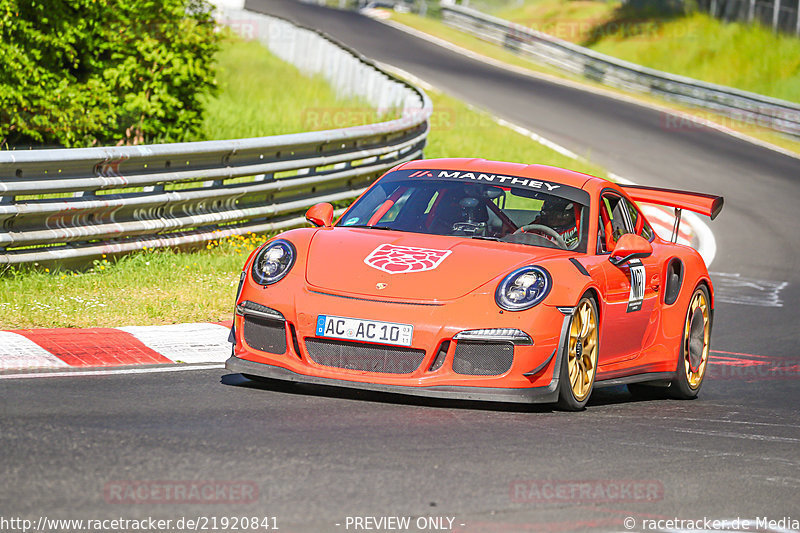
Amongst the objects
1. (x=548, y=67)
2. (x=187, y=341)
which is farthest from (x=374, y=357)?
(x=548, y=67)

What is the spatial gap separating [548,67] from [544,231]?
3159 cm

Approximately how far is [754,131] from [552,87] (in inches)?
222

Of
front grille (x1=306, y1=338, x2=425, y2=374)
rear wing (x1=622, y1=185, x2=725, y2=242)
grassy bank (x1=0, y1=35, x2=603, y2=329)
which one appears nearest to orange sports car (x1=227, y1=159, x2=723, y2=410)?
front grille (x1=306, y1=338, x2=425, y2=374)

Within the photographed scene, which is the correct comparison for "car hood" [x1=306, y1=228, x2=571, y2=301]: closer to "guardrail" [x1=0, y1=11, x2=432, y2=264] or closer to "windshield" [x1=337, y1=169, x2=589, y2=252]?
"windshield" [x1=337, y1=169, x2=589, y2=252]

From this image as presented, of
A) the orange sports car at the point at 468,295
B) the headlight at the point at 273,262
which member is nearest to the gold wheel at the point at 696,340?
the orange sports car at the point at 468,295

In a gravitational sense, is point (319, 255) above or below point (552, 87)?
above

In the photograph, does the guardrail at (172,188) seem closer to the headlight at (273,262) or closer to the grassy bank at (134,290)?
the grassy bank at (134,290)

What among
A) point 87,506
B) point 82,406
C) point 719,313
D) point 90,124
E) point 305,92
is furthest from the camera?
point 305,92

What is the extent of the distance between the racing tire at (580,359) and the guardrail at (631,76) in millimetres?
23202

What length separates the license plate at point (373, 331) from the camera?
632cm

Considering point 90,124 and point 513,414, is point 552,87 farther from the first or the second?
point 513,414

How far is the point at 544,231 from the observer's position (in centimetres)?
749

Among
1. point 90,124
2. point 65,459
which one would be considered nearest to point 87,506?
point 65,459

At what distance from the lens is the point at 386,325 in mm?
6332
